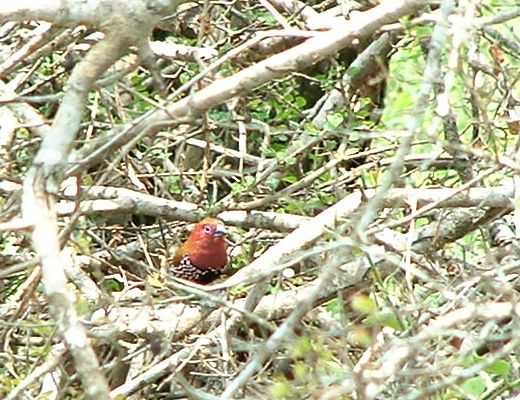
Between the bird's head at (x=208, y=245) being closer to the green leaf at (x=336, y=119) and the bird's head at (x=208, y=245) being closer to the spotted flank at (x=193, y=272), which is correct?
the spotted flank at (x=193, y=272)

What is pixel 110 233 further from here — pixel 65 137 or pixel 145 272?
pixel 65 137

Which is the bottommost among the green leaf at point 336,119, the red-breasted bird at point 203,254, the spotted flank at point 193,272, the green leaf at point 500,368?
the spotted flank at point 193,272

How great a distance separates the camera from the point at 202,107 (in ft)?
11.1

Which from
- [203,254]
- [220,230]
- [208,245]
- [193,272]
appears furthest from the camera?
[193,272]

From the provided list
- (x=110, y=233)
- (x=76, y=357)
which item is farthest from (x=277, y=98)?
(x=76, y=357)

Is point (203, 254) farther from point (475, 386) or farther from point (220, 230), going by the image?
point (475, 386)

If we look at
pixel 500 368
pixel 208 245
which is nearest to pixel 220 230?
pixel 208 245

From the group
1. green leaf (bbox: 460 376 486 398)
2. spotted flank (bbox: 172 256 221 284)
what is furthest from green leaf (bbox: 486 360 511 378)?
spotted flank (bbox: 172 256 221 284)

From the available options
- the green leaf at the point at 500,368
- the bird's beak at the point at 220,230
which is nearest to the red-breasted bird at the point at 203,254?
the bird's beak at the point at 220,230

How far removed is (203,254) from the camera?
6.06 metres

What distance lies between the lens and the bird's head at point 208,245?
5496 mm

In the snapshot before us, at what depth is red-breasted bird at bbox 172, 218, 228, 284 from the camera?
5.60m

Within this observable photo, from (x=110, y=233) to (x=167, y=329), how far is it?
124 centimetres

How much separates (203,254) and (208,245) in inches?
11.5
